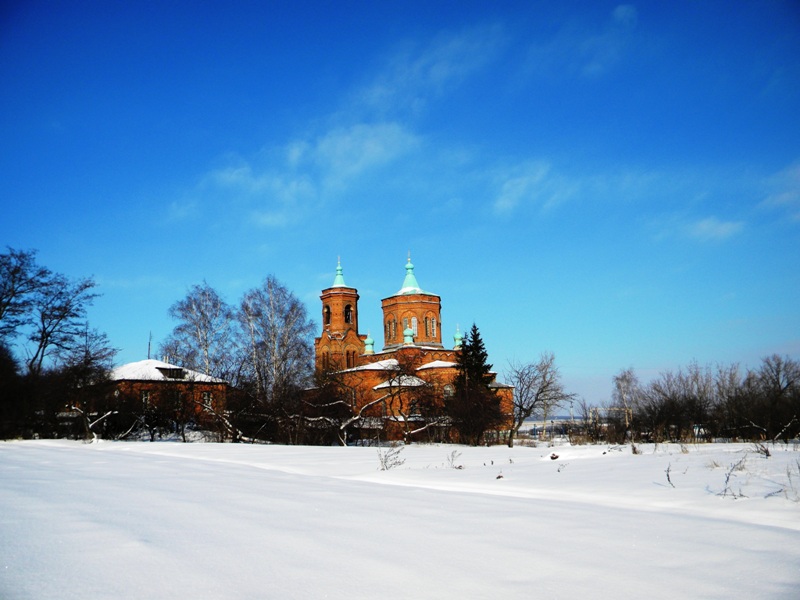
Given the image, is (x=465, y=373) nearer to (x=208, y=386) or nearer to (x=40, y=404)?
(x=208, y=386)

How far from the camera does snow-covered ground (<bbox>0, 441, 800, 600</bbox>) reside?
2881 mm

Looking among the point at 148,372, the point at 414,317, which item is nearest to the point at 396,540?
the point at 148,372

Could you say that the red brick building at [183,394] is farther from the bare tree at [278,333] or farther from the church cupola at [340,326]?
the church cupola at [340,326]

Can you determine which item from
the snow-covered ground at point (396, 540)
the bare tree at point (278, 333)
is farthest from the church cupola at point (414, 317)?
the snow-covered ground at point (396, 540)

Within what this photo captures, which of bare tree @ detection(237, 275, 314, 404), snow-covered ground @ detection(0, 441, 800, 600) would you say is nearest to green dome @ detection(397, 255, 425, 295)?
bare tree @ detection(237, 275, 314, 404)

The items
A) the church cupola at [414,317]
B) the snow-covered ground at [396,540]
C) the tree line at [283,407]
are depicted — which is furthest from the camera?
the church cupola at [414,317]

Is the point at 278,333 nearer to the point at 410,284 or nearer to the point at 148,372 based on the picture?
the point at 148,372

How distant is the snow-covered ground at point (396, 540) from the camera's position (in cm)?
288

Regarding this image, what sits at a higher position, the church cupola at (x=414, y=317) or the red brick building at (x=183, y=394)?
the church cupola at (x=414, y=317)

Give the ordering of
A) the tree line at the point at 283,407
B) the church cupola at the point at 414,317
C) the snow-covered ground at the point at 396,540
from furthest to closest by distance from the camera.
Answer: the church cupola at the point at 414,317
the tree line at the point at 283,407
the snow-covered ground at the point at 396,540

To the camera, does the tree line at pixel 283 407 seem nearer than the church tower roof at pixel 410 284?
Yes

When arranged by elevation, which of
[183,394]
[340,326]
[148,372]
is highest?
[340,326]

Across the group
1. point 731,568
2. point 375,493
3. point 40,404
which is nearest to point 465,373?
point 40,404

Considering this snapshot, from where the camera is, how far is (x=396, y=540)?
12.5 ft
